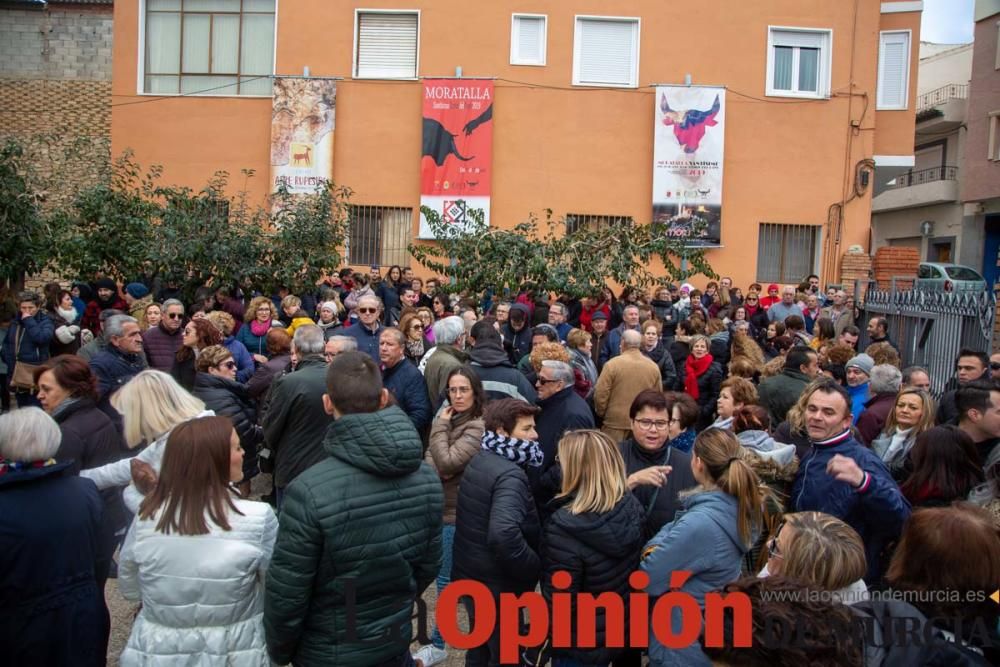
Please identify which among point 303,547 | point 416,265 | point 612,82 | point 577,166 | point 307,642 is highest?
point 612,82

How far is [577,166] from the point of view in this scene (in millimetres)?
17641

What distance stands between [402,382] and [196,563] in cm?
335

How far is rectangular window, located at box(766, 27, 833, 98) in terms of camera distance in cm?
1767

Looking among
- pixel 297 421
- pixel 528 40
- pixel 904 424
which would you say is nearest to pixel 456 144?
pixel 528 40

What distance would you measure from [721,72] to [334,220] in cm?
913

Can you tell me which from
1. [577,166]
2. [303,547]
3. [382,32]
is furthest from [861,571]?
[382,32]

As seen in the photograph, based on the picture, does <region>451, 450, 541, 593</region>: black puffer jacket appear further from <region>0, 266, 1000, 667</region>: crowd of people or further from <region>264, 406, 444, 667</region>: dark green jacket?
<region>264, 406, 444, 667</region>: dark green jacket

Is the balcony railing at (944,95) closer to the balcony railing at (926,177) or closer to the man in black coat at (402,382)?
the balcony railing at (926,177)

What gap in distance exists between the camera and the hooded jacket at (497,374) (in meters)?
5.79

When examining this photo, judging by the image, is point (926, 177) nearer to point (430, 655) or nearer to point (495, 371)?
point (495, 371)

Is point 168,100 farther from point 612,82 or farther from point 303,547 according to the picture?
point 303,547

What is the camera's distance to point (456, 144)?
57.2 feet

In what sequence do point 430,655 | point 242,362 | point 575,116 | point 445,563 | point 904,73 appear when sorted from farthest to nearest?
1. point 904,73
2. point 575,116
3. point 242,362
4. point 445,563
5. point 430,655

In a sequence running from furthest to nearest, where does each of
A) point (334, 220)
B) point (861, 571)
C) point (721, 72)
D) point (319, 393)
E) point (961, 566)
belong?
point (721, 72) → point (334, 220) → point (319, 393) → point (861, 571) → point (961, 566)
